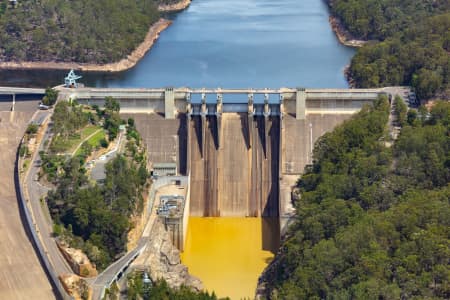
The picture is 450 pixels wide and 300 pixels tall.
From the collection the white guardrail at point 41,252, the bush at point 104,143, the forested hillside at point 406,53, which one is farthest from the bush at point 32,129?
the forested hillside at point 406,53

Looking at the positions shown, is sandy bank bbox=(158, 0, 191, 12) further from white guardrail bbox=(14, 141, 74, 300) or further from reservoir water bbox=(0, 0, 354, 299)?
white guardrail bbox=(14, 141, 74, 300)

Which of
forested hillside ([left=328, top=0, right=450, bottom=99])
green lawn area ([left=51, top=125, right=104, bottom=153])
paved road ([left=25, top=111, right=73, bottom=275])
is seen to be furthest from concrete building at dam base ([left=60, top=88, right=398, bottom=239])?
paved road ([left=25, top=111, right=73, bottom=275])

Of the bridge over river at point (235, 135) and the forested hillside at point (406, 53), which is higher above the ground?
the forested hillside at point (406, 53)

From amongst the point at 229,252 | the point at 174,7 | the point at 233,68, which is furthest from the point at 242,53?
the point at 229,252

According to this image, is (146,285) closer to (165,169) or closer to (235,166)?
(165,169)

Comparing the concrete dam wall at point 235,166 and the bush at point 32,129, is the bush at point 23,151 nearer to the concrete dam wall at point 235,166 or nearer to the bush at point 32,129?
the bush at point 32,129

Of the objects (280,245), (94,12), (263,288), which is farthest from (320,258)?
(94,12)

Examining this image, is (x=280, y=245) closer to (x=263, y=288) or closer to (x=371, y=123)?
(x=263, y=288)
